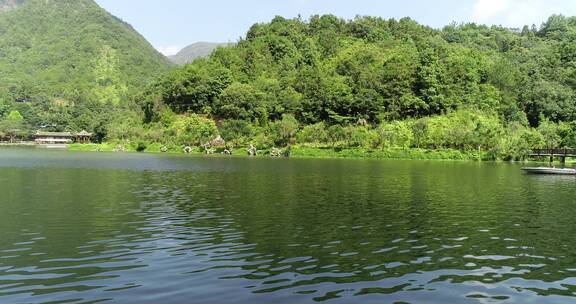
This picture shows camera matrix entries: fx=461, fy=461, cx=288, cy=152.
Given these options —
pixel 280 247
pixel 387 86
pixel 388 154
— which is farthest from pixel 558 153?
pixel 280 247

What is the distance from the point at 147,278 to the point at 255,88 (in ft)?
477

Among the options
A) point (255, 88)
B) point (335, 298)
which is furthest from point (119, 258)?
point (255, 88)

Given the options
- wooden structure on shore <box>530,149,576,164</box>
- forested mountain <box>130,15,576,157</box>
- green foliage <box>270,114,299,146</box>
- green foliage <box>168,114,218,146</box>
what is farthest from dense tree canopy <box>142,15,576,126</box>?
wooden structure on shore <box>530,149,576,164</box>

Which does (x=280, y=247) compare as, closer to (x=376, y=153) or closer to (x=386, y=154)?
(x=386, y=154)

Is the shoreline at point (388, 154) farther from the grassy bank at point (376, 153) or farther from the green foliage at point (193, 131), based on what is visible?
the green foliage at point (193, 131)

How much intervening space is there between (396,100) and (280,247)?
12520 centimetres

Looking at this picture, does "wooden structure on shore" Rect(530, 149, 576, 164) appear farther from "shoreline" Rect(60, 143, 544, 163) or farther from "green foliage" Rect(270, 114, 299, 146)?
"green foliage" Rect(270, 114, 299, 146)

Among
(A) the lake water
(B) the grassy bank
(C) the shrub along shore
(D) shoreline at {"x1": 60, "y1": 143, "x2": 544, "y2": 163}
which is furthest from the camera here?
(B) the grassy bank

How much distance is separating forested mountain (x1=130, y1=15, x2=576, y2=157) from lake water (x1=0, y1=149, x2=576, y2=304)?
84.2 metres

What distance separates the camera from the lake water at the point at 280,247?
14.5 meters

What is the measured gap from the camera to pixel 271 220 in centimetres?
2673

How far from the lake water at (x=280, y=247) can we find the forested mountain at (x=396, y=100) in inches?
3313

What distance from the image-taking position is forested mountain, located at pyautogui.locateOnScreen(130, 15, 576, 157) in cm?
12094

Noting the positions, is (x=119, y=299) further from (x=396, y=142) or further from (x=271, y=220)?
(x=396, y=142)
